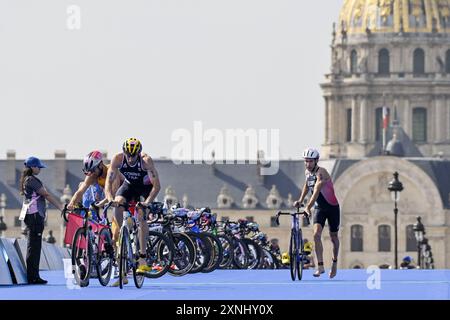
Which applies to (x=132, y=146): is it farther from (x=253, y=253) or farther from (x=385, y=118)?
(x=385, y=118)

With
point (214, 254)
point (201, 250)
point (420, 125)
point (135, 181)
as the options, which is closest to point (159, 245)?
point (135, 181)

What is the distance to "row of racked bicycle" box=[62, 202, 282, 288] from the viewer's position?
29.3m

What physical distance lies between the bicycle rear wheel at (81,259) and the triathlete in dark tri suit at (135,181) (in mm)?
654

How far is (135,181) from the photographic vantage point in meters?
29.8

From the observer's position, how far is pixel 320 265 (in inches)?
1367

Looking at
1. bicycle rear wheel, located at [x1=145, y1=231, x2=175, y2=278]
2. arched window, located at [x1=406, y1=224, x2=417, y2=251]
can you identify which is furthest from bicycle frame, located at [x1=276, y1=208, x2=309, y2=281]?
arched window, located at [x1=406, y1=224, x2=417, y2=251]

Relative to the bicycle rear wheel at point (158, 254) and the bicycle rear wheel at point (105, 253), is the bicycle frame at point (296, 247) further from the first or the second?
the bicycle rear wheel at point (105, 253)

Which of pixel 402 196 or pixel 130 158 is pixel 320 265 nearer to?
pixel 130 158

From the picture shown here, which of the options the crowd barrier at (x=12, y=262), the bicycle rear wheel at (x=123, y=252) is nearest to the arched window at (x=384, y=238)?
the crowd barrier at (x=12, y=262)

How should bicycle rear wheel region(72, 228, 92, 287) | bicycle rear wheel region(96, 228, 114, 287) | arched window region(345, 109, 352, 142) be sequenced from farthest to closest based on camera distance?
arched window region(345, 109, 352, 142) → bicycle rear wheel region(96, 228, 114, 287) → bicycle rear wheel region(72, 228, 92, 287)

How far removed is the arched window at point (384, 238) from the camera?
172 meters

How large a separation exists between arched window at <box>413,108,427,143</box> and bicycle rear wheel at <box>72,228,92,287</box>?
168 metres

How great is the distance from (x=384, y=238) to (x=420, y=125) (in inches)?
1033

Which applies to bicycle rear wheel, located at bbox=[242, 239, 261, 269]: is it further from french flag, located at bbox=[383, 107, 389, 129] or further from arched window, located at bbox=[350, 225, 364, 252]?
french flag, located at bbox=[383, 107, 389, 129]
